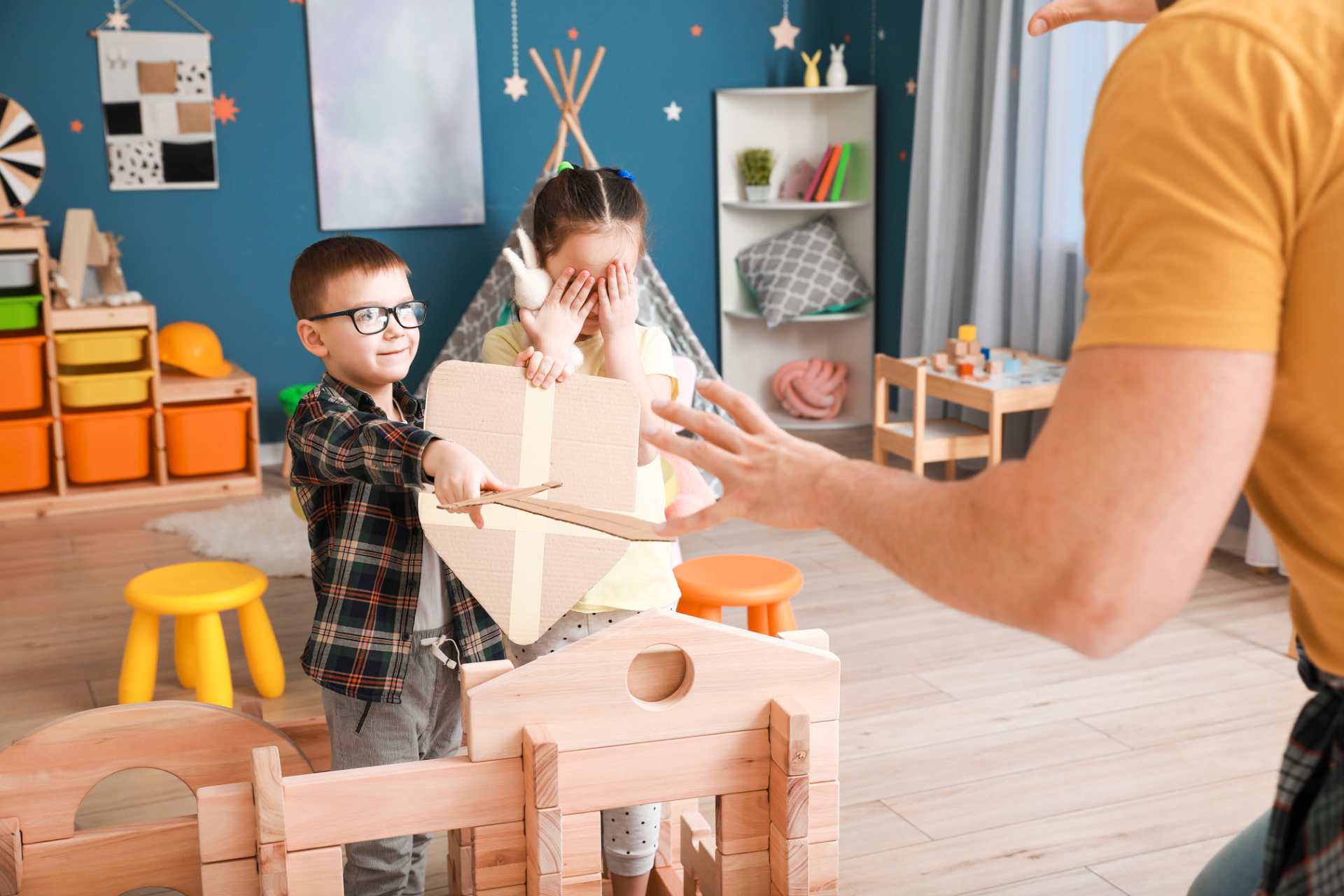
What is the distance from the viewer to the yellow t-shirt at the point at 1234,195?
52cm

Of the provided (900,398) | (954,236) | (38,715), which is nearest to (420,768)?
(38,715)

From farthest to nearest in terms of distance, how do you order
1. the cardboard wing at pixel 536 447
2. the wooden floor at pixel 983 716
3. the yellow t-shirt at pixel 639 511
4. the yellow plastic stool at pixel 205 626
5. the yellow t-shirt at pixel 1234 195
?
the yellow plastic stool at pixel 205 626 < the wooden floor at pixel 983 716 < the yellow t-shirt at pixel 639 511 < the cardboard wing at pixel 536 447 < the yellow t-shirt at pixel 1234 195

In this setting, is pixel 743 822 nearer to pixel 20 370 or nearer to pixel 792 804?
pixel 792 804

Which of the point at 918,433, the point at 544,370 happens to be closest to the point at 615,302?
the point at 544,370

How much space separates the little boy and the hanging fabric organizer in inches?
128

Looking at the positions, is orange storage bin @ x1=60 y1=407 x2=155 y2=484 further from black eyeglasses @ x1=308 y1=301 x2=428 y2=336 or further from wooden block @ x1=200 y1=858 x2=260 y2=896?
wooden block @ x1=200 y1=858 x2=260 y2=896

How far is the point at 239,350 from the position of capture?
14.8 feet

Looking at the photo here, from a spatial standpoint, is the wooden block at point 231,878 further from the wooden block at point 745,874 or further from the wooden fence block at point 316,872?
the wooden block at point 745,874

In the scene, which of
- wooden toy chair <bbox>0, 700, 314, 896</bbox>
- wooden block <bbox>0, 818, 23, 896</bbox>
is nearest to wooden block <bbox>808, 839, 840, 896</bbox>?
wooden toy chair <bbox>0, 700, 314, 896</bbox>

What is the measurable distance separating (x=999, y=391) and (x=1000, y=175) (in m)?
1.00

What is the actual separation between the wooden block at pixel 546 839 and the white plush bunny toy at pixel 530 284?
0.61m

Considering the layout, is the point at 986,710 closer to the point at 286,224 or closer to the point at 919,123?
the point at 919,123

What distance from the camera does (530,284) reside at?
4.67ft

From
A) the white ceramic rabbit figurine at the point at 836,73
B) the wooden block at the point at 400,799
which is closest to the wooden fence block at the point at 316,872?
the wooden block at the point at 400,799
